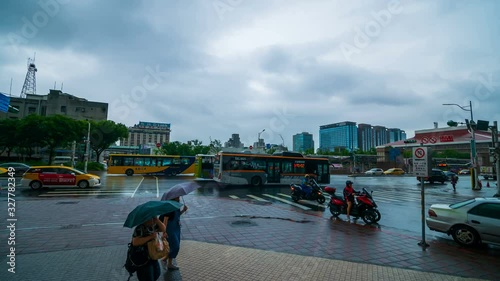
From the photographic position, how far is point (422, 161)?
7.45 m

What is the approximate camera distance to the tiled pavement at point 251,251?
200 inches

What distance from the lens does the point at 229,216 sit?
1045 centimetres

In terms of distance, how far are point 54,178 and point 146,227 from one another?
18667 mm

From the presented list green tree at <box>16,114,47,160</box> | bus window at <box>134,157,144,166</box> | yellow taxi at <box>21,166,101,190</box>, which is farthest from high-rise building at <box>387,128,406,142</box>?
yellow taxi at <box>21,166,101,190</box>

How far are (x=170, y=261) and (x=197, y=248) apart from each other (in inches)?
53.9

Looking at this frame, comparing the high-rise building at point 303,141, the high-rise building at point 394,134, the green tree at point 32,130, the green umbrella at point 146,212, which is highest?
the high-rise building at point 394,134

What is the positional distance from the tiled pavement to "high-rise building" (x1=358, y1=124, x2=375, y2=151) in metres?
138

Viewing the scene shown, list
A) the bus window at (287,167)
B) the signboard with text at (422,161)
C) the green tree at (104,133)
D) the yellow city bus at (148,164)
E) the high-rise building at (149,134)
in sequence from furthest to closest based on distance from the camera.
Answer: the high-rise building at (149,134) → the green tree at (104,133) → the yellow city bus at (148,164) → the bus window at (287,167) → the signboard with text at (422,161)

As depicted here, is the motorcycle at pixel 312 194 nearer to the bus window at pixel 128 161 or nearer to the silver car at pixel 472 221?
the silver car at pixel 472 221

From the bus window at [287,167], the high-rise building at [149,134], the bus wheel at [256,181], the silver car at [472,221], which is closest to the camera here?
the silver car at [472,221]

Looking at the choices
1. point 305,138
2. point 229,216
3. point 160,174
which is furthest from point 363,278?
point 305,138

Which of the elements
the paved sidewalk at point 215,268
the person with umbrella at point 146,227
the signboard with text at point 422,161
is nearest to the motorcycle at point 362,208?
the signboard with text at point 422,161

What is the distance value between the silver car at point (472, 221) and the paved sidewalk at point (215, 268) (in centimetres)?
301

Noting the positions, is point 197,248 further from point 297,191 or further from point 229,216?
point 297,191
